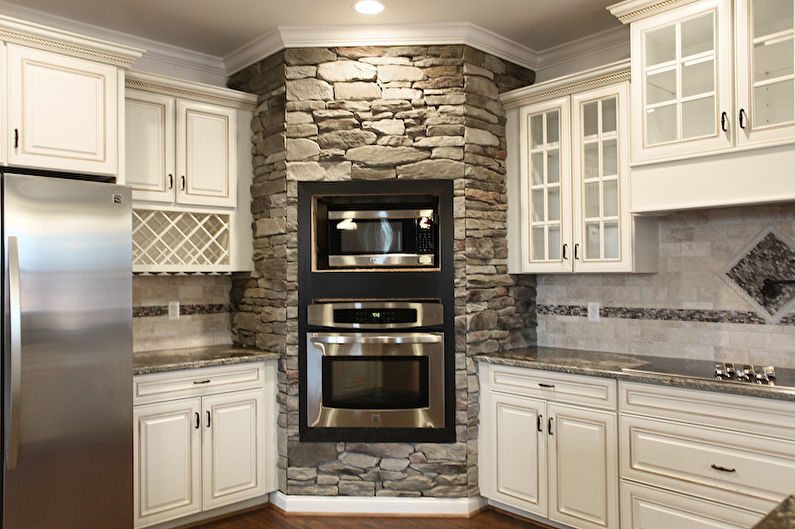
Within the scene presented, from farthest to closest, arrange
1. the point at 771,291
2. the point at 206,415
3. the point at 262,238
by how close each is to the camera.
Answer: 1. the point at 262,238
2. the point at 206,415
3. the point at 771,291

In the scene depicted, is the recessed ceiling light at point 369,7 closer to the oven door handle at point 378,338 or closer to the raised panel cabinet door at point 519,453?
the oven door handle at point 378,338

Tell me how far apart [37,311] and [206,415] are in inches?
43.8

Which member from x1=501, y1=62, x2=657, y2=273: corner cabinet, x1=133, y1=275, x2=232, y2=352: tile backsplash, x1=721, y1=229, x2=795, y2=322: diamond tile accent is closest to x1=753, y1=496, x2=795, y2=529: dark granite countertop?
x1=721, y1=229, x2=795, y2=322: diamond tile accent

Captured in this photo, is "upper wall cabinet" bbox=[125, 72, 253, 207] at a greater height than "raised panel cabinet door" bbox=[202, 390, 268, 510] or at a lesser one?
greater

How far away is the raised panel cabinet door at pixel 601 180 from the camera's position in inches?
126

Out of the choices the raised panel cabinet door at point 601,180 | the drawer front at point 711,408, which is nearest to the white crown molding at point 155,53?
the raised panel cabinet door at point 601,180

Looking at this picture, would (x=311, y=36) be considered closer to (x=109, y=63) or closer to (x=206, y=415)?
(x=109, y=63)

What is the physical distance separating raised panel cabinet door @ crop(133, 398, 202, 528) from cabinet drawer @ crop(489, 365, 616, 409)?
167 cm

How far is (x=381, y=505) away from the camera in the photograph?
11.3 ft

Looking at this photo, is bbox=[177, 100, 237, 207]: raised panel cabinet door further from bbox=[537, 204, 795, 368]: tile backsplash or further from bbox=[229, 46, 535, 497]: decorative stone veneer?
bbox=[537, 204, 795, 368]: tile backsplash

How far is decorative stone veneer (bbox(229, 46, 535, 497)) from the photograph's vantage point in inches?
136

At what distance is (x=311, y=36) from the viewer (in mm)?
3486

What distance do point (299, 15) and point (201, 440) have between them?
7.79 feet

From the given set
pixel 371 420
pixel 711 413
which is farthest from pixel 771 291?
pixel 371 420
